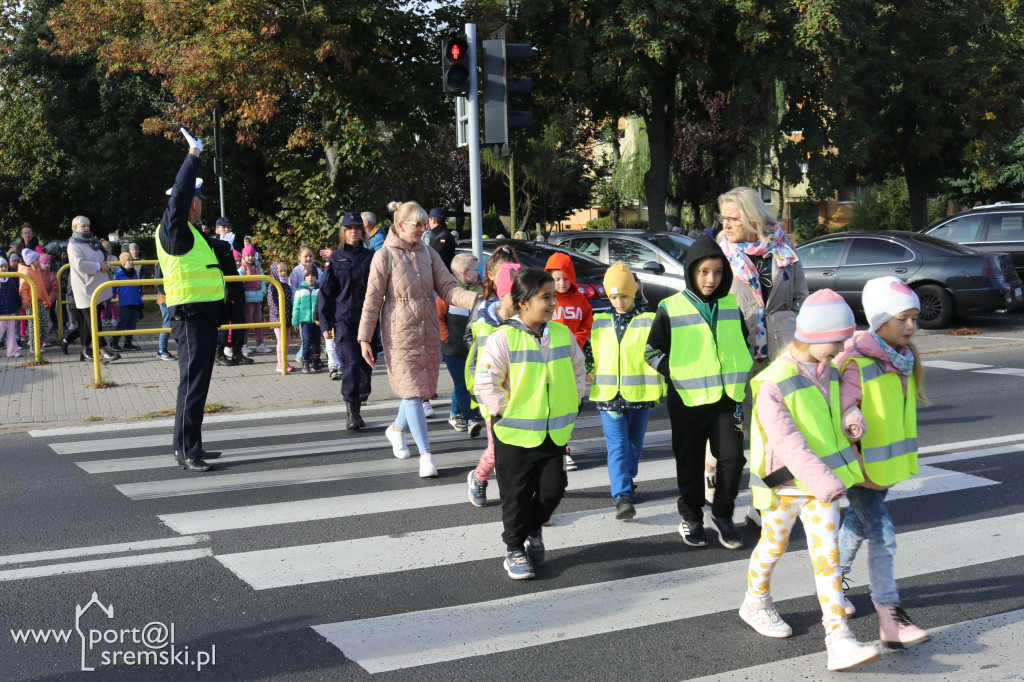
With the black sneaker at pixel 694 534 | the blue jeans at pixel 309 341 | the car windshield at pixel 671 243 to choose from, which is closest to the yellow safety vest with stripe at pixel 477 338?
the black sneaker at pixel 694 534

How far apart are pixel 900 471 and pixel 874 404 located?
0.29 metres

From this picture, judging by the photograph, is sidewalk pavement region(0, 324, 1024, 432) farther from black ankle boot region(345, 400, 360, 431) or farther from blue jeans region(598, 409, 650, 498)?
blue jeans region(598, 409, 650, 498)

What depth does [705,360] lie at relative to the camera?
5.27m

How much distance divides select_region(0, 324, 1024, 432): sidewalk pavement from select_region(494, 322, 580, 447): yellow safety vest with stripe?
4.82 m

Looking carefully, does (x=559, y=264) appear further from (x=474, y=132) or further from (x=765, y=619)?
(x=474, y=132)

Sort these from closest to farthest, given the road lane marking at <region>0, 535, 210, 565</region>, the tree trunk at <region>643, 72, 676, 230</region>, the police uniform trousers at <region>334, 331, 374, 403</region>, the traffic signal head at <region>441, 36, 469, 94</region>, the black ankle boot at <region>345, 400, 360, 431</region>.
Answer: the road lane marking at <region>0, 535, 210, 565</region> → the police uniform trousers at <region>334, 331, 374, 403</region> → the black ankle boot at <region>345, 400, 360, 431</region> → the traffic signal head at <region>441, 36, 469, 94</region> → the tree trunk at <region>643, 72, 676, 230</region>

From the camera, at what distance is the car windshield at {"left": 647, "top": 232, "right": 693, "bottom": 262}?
15.9 m

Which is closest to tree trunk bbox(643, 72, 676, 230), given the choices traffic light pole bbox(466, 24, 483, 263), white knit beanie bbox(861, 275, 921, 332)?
traffic light pole bbox(466, 24, 483, 263)

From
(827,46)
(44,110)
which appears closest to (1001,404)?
(827,46)

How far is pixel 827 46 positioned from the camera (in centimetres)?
1986

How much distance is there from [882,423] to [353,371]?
5291mm

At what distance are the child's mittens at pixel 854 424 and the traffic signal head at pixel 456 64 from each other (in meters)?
7.22

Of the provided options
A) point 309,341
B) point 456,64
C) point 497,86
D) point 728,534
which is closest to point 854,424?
point 728,534

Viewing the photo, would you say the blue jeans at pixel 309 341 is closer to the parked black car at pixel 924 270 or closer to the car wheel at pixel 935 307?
the parked black car at pixel 924 270
